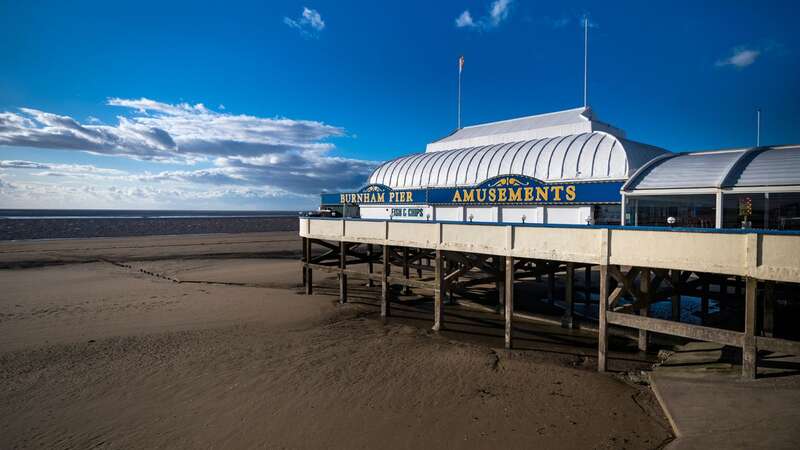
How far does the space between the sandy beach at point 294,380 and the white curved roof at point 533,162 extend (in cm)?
777

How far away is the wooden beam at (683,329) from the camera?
8.84m

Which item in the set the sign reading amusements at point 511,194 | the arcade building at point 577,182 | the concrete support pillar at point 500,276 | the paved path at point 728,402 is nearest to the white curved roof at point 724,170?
the arcade building at point 577,182

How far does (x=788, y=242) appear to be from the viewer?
8.12 meters

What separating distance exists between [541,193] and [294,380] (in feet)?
41.0

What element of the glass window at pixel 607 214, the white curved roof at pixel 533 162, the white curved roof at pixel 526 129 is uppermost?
the white curved roof at pixel 526 129

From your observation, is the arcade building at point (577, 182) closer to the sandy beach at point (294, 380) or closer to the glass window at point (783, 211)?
the glass window at point (783, 211)

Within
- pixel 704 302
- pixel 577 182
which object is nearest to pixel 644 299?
pixel 704 302

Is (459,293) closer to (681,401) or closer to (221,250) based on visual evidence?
(681,401)

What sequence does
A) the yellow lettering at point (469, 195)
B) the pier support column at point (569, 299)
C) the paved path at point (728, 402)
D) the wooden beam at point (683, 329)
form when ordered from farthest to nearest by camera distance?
the yellow lettering at point (469, 195) → the pier support column at point (569, 299) → the wooden beam at point (683, 329) → the paved path at point (728, 402)

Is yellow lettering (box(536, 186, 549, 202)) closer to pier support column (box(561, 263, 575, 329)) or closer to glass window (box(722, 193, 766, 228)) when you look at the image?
pier support column (box(561, 263, 575, 329))

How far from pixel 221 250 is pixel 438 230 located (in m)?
33.2

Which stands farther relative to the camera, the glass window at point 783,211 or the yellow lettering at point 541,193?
the yellow lettering at point 541,193

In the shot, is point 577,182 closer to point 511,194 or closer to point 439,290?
point 511,194

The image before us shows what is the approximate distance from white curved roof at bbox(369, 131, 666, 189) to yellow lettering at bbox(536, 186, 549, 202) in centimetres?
230
